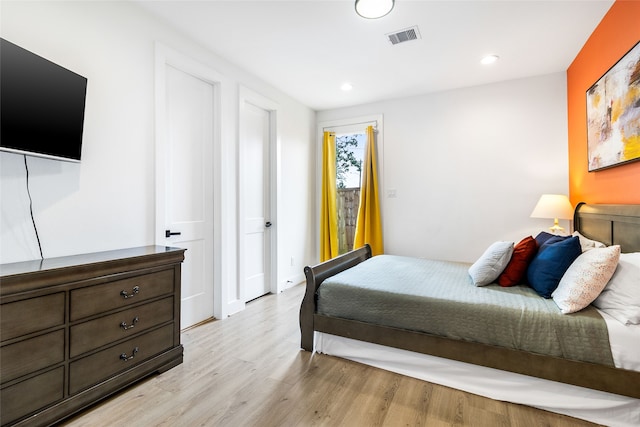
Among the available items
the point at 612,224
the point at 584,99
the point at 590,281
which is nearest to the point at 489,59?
the point at 584,99

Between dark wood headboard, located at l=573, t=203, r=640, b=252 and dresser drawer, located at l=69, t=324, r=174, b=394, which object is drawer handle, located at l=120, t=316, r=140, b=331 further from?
dark wood headboard, located at l=573, t=203, r=640, b=252

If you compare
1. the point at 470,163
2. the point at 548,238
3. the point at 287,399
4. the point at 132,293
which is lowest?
the point at 287,399

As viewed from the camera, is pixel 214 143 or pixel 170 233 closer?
pixel 170 233

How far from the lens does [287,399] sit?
1744mm

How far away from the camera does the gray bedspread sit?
5.09ft

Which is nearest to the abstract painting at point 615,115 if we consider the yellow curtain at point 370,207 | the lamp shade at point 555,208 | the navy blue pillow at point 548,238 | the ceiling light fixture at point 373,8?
the lamp shade at point 555,208

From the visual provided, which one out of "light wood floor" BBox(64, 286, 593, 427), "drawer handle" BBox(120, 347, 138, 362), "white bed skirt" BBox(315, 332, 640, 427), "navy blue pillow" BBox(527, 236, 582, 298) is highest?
"navy blue pillow" BBox(527, 236, 582, 298)

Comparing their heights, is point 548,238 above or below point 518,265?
above

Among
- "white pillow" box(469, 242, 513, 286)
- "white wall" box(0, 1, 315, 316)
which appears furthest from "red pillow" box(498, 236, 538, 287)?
"white wall" box(0, 1, 315, 316)

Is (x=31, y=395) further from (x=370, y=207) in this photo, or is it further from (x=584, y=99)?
(x=584, y=99)

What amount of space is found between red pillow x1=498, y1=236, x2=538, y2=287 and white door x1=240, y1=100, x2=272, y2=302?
8.14 feet

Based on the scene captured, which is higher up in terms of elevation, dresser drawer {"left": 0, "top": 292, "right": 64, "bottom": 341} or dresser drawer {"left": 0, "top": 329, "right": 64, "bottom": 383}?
dresser drawer {"left": 0, "top": 292, "right": 64, "bottom": 341}

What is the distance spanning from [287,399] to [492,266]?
5.62 feet

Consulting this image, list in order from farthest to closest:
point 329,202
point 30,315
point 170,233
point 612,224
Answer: point 329,202, point 170,233, point 612,224, point 30,315
